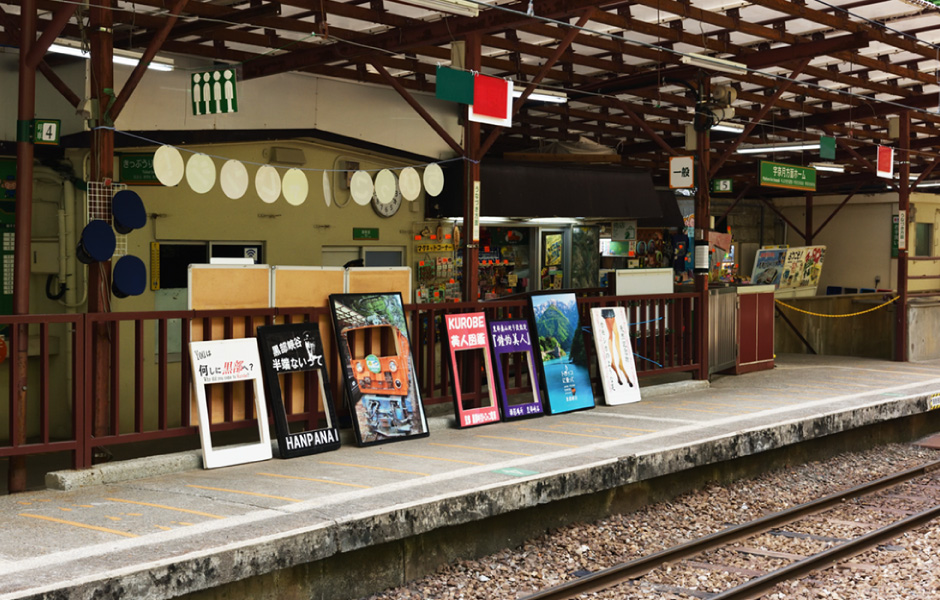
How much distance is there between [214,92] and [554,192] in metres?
6.09

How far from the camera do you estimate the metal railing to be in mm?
6770

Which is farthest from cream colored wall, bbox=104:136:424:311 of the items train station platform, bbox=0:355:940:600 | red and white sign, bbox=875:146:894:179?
red and white sign, bbox=875:146:894:179

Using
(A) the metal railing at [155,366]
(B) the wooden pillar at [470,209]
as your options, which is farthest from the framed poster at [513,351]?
(B) the wooden pillar at [470,209]

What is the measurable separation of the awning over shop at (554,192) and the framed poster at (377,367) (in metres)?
4.53

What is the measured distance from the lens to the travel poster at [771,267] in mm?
19734

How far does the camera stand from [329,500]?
6.36 meters

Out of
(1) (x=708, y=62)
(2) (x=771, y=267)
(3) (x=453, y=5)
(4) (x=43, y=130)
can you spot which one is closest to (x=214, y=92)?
(4) (x=43, y=130)

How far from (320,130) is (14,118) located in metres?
3.32

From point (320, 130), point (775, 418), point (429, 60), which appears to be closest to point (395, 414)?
point (775, 418)

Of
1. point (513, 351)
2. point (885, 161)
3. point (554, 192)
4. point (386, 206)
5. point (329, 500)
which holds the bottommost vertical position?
point (329, 500)

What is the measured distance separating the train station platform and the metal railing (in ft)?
1.01

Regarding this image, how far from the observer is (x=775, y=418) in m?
9.86

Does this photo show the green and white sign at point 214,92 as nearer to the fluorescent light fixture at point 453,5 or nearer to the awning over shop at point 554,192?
the fluorescent light fixture at point 453,5

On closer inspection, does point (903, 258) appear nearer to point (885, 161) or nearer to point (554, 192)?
point (885, 161)
